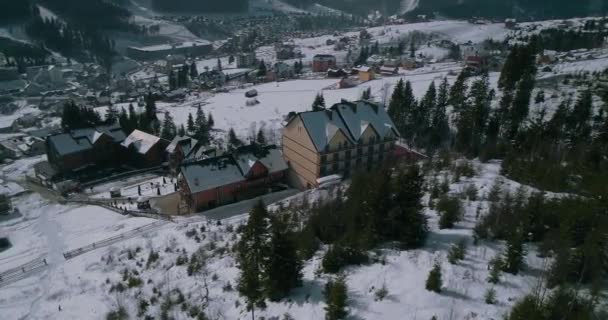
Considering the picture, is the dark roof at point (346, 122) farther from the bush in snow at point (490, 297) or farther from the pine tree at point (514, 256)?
the bush in snow at point (490, 297)

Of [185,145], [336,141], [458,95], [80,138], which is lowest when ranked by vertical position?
[80,138]

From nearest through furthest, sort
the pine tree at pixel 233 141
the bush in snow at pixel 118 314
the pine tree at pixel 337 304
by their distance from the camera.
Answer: the pine tree at pixel 337 304
the bush in snow at pixel 118 314
the pine tree at pixel 233 141

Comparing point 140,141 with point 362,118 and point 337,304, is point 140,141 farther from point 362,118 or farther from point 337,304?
point 337,304

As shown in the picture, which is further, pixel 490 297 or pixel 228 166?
pixel 228 166

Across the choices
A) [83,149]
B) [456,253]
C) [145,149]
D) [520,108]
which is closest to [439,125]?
[520,108]

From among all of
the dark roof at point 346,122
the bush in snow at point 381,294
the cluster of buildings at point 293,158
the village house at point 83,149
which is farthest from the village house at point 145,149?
the bush in snow at point 381,294

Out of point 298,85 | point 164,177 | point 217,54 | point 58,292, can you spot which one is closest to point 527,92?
point 164,177

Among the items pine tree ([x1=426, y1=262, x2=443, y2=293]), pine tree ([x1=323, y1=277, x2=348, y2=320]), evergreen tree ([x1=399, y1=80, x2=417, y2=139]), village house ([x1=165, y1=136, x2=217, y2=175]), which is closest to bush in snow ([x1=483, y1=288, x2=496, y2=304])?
pine tree ([x1=426, y1=262, x2=443, y2=293])
